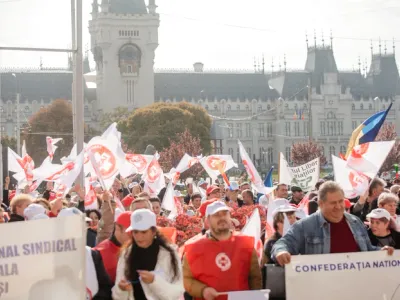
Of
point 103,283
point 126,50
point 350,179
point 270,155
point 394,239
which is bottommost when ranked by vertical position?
point 270,155

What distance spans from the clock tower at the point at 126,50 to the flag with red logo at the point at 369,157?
9402 cm

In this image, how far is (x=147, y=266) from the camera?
6246 millimetres

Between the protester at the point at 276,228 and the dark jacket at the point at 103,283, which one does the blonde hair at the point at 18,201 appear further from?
the dark jacket at the point at 103,283

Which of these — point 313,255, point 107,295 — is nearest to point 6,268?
point 107,295

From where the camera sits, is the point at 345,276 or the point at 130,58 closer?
the point at 345,276

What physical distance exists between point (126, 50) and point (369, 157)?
9590cm

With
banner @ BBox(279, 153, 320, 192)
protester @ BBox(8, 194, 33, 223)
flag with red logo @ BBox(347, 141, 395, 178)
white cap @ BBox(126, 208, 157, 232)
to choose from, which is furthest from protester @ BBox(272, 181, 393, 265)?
banner @ BBox(279, 153, 320, 192)

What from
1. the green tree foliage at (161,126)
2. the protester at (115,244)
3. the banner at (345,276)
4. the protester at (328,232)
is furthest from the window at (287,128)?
the banner at (345,276)

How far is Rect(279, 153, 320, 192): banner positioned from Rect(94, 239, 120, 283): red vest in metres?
8.99

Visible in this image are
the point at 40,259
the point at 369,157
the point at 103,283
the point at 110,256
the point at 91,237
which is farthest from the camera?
the point at 369,157

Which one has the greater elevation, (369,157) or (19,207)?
(369,157)

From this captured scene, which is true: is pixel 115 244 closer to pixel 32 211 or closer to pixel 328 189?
pixel 328 189

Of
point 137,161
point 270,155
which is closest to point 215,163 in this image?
point 137,161

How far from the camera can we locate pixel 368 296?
6422 mm
